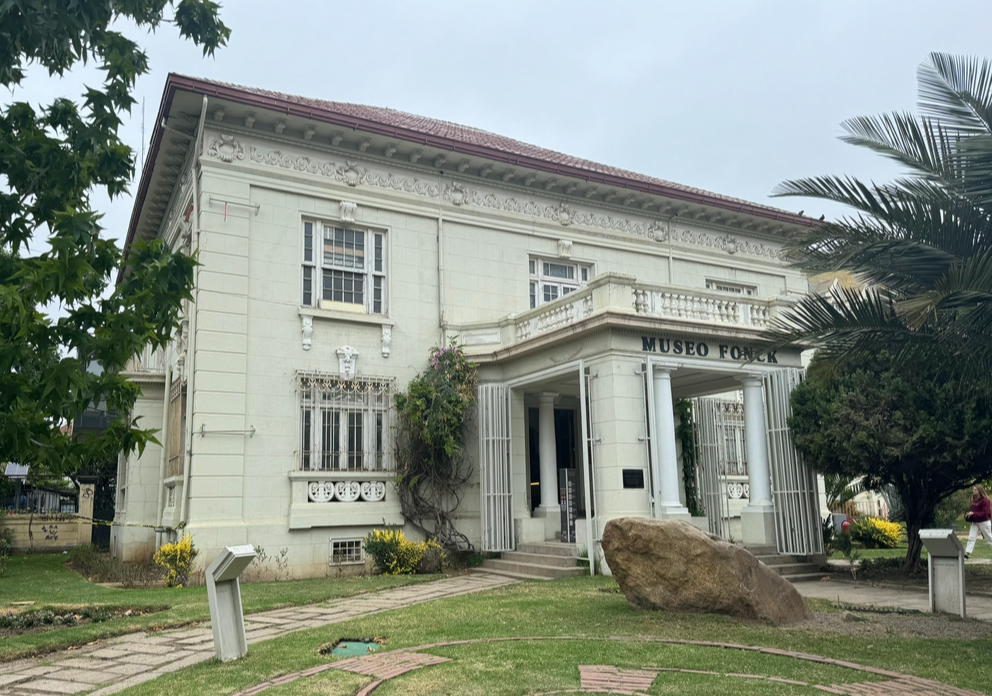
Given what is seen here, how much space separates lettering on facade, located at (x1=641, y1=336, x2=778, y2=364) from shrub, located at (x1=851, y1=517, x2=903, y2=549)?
339 inches

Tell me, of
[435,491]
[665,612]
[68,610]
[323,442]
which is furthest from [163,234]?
[665,612]

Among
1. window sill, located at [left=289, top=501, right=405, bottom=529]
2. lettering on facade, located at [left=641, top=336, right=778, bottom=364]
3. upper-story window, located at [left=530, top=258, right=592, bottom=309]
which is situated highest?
upper-story window, located at [left=530, top=258, right=592, bottom=309]

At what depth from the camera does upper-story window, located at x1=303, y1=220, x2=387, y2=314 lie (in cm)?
1711

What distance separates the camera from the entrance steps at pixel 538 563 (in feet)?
47.7

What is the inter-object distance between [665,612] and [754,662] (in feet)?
7.86

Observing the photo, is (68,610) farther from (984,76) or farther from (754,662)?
(984,76)

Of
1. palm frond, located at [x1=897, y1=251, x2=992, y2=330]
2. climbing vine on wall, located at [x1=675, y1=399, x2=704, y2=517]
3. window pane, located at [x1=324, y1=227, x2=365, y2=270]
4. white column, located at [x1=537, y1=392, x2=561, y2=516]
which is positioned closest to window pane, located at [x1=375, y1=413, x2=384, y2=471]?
window pane, located at [x1=324, y1=227, x2=365, y2=270]

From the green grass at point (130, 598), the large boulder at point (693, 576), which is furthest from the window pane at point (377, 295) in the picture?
the large boulder at point (693, 576)

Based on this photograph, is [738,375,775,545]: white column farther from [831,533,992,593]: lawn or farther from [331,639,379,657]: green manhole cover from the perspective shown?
[331,639,379,657]: green manhole cover

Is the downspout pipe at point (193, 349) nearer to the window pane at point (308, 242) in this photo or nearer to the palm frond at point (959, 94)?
the window pane at point (308, 242)

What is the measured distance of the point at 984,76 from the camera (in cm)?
851

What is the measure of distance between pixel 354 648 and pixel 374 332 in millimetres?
9778

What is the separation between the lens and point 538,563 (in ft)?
50.3

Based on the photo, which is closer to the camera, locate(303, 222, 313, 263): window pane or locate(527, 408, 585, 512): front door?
locate(303, 222, 313, 263): window pane
